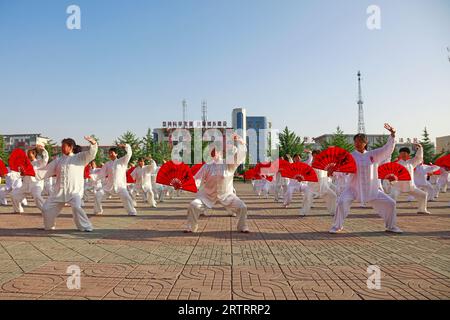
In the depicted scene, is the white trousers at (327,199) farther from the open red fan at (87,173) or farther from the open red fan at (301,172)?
the open red fan at (87,173)

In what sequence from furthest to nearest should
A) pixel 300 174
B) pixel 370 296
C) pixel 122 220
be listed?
pixel 300 174, pixel 122 220, pixel 370 296

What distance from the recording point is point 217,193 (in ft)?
25.6

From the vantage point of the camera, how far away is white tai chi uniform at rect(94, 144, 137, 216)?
11.0m

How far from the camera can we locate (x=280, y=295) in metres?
3.53

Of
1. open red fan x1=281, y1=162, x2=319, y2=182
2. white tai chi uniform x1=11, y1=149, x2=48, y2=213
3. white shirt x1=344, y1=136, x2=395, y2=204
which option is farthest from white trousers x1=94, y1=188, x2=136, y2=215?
white shirt x1=344, y1=136, x2=395, y2=204

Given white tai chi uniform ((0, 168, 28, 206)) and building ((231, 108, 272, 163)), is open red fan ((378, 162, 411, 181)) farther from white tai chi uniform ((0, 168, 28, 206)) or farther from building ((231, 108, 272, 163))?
building ((231, 108, 272, 163))

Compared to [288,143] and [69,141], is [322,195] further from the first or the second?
[288,143]

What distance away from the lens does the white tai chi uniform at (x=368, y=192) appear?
7.42m

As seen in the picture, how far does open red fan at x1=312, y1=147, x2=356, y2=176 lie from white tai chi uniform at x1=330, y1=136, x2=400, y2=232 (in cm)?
14

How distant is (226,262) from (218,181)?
9.92ft

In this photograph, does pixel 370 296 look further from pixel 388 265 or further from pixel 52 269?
pixel 52 269
